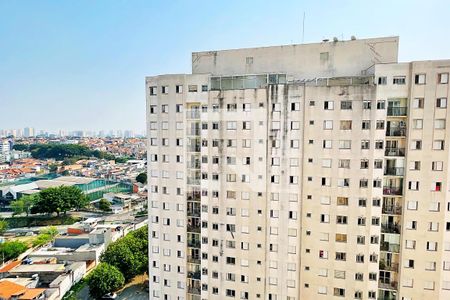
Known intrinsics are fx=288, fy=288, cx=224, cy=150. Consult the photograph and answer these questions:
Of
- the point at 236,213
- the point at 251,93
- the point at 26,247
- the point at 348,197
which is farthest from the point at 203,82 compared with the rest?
the point at 26,247

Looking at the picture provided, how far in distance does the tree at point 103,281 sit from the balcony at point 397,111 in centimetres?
2933

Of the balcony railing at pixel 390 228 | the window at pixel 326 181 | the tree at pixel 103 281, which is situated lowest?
the tree at pixel 103 281

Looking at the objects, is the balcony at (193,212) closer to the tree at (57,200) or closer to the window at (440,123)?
the window at (440,123)

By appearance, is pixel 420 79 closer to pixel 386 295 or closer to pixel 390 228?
pixel 390 228

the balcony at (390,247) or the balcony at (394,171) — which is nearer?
the balcony at (394,171)

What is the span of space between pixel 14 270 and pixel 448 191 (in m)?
42.2

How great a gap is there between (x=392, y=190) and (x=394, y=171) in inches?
49.0

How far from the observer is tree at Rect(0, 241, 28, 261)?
3844cm

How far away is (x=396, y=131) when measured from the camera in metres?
18.0

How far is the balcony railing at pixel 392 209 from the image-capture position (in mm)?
18280

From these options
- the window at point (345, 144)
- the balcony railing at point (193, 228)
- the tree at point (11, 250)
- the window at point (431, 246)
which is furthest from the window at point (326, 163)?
the tree at point (11, 250)

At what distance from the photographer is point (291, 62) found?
2011cm

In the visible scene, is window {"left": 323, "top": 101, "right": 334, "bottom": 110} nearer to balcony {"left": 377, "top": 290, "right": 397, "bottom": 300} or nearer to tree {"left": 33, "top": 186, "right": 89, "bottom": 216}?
balcony {"left": 377, "top": 290, "right": 397, "bottom": 300}

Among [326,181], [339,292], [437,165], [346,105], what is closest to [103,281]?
[339,292]
